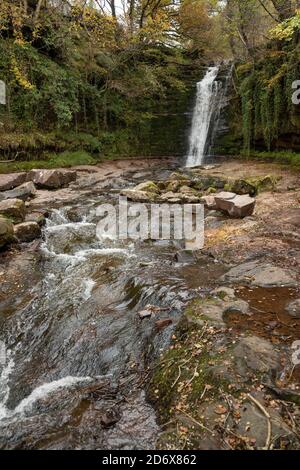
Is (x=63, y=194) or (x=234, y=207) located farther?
(x=63, y=194)

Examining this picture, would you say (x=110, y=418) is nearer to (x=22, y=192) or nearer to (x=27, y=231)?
(x=27, y=231)

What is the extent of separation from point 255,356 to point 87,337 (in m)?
1.96

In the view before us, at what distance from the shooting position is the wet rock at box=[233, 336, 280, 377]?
3.00 metres

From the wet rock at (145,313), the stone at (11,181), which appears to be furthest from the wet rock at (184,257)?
the stone at (11,181)

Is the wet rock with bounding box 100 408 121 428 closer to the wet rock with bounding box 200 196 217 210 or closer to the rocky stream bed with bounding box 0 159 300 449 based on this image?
the rocky stream bed with bounding box 0 159 300 449

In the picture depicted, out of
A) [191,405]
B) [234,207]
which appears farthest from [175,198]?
[191,405]

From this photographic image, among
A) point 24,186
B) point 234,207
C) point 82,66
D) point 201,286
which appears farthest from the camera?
Answer: point 82,66

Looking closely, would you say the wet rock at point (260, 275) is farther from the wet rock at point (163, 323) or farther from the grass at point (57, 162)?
the grass at point (57, 162)

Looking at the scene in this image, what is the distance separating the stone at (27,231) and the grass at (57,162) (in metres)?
5.69

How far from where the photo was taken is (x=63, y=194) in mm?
10617

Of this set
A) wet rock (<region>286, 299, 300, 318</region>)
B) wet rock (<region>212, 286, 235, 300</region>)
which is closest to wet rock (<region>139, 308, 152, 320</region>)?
wet rock (<region>212, 286, 235, 300</region>)

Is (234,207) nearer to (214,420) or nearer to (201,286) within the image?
(201,286)

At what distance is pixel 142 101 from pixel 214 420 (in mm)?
17061

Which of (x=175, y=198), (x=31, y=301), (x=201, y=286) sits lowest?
(x=31, y=301)
